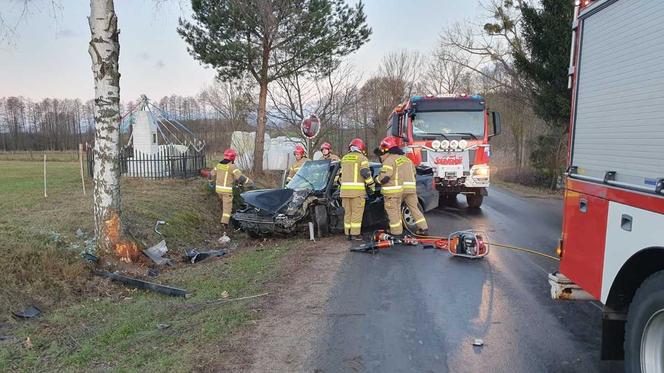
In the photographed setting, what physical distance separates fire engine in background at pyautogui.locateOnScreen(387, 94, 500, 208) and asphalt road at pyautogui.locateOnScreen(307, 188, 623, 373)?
4203 mm

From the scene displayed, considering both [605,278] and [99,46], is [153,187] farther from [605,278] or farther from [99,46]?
[605,278]

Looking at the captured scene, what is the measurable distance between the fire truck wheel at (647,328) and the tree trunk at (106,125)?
715 cm

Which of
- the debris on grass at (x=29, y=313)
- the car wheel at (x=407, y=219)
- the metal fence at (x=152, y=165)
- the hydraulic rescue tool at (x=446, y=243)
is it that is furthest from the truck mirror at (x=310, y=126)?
the debris on grass at (x=29, y=313)

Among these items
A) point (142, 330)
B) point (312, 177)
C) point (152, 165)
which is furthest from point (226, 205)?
point (152, 165)

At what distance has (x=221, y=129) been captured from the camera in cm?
3741

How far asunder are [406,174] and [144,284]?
4800 millimetres

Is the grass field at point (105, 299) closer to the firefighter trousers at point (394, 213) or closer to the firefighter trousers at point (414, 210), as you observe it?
the firefighter trousers at point (394, 213)

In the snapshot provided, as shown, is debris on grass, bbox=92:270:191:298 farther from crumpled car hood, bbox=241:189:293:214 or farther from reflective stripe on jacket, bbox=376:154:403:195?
reflective stripe on jacket, bbox=376:154:403:195

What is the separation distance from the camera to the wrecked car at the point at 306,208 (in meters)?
9.31

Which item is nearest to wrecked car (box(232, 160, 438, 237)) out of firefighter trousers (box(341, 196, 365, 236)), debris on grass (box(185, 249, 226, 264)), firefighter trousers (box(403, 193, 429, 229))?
firefighter trousers (box(341, 196, 365, 236))

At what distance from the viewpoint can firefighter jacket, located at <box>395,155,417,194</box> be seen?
906 cm

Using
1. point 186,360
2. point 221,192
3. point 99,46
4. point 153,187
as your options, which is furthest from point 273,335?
point 153,187

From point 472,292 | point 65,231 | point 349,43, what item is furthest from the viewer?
point 349,43

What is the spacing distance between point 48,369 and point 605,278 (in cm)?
460
